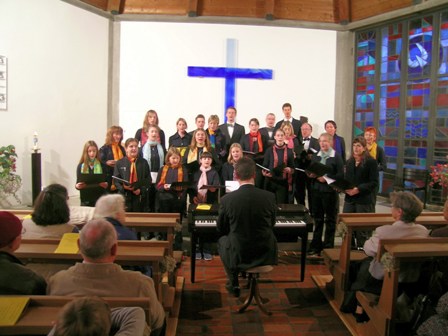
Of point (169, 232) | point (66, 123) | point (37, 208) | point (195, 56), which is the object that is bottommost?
point (169, 232)

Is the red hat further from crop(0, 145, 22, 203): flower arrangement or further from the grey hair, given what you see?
crop(0, 145, 22, 203): flower arrangement

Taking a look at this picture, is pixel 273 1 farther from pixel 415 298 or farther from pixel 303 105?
pixel 415 298

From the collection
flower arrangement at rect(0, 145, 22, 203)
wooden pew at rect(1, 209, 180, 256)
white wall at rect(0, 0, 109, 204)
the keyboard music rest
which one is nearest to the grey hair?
wooden pew at rect(1, 209, 180, 256)

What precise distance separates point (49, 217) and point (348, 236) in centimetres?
242

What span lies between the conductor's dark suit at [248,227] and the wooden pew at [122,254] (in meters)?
0.72

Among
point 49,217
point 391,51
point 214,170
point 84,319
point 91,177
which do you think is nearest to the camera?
point 84,319

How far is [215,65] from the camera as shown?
8695 millimetres

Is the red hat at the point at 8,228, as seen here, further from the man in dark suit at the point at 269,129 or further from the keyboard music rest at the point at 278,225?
the man in dark suit at the point at 269,129

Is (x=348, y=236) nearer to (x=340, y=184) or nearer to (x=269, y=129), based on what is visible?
(x=340, y=184)

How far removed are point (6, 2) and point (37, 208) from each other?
4.61 metres

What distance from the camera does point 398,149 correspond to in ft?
26.7

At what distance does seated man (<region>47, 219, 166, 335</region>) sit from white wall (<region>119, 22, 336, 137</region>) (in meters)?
6.45

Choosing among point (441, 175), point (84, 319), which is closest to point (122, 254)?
point (84, 319)

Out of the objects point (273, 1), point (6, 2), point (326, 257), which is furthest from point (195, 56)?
point (326, 257)
